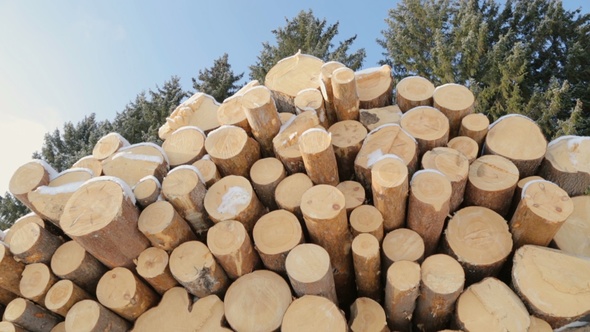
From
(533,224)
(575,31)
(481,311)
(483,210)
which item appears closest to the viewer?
(481,311)

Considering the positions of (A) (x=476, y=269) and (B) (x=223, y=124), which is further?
(B) (x=223, y=124)

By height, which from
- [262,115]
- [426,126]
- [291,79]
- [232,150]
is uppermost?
[291,79]

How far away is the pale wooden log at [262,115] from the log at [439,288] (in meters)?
1.20

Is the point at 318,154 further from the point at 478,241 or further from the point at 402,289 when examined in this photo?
the point at 478,241

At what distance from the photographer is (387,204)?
7.33ft

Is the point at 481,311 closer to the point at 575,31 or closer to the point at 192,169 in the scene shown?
the point at 192,169

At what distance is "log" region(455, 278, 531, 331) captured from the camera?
1.97 m

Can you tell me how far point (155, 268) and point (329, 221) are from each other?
3.24ft

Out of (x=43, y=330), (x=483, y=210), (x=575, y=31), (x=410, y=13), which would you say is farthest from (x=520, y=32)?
(x=43, y=330)

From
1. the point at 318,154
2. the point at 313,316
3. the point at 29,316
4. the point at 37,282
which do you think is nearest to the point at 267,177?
the point at 318,154

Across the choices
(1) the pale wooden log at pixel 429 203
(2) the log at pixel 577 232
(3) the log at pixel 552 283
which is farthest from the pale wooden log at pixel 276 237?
(2) the log at pixel 577 232

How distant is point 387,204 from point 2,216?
970 centimetres

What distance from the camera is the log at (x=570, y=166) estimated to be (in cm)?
250

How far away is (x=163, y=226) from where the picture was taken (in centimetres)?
224
